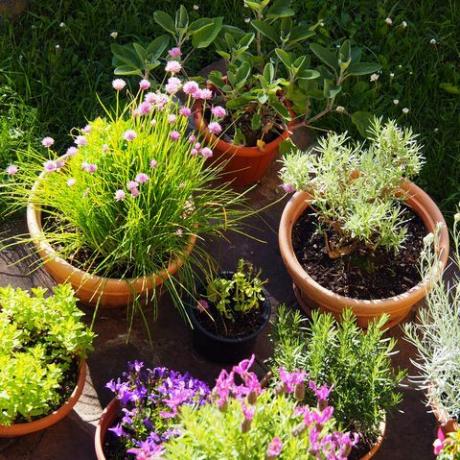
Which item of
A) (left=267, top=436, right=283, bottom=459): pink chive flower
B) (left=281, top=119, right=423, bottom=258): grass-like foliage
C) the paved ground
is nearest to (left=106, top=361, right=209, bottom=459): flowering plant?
the paved ground

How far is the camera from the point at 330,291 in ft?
10.4

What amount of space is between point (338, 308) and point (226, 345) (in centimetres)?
44

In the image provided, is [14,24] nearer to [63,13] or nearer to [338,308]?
[63,13]

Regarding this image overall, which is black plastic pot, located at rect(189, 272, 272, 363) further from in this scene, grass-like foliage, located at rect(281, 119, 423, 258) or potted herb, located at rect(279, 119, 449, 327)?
grass-like foliage, located at rect(281, 119, 423, 258)

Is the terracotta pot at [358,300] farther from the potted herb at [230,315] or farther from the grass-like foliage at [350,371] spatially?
the grass-like foliage at [350,371]

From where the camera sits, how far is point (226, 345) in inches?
124

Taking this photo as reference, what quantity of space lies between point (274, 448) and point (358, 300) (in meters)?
1.05

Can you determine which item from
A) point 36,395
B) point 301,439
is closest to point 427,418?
point 301,439

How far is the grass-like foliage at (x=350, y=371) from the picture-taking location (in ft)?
9.11

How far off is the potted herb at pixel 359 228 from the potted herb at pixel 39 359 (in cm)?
85

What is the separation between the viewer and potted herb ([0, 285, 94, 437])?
2.72 metres

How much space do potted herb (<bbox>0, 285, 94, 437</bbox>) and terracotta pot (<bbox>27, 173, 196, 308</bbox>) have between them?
143 millimetres

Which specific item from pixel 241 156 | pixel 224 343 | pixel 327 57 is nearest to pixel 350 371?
pixel 224 343

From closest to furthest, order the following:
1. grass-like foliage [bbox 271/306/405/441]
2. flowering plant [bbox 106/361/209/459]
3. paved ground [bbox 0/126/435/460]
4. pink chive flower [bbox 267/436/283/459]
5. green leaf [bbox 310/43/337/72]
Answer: pink chive flower [bbox 267/436/283/459]
flowering plant [bbox 106/361/209/459]
grass-like foliage [bbox 271/306/405/441]
paved ground [bbox 0/126/435/460]
green leaf [bbox 310/43/337/72]
